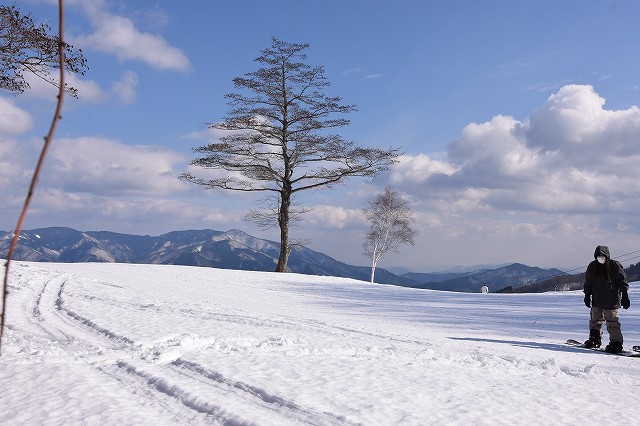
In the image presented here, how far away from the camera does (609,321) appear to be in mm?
7879

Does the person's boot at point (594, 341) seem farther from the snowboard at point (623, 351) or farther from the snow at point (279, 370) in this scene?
the snow at point (279, 370)

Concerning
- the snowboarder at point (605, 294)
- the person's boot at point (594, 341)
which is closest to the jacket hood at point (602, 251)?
the snowboarder at point (605, 294)

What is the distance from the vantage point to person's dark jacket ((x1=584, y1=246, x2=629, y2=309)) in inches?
311

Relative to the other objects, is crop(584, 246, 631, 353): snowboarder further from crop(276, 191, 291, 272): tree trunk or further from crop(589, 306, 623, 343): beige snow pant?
crop(276, 191, 291, 272): tree trunk

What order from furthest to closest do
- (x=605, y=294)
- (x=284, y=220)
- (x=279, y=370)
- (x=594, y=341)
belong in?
(x=284, y=220)
(x=605, y=294)
(x=594, y=341)
(x=279, y=370)

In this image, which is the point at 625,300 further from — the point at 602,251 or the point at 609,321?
the point at 602,251

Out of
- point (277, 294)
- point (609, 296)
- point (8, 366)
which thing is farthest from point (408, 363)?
point (277, 294)

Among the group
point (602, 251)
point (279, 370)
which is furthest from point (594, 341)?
point (279, 370)

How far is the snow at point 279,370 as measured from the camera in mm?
3596

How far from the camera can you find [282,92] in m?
22.4

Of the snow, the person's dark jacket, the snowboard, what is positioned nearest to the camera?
the snow

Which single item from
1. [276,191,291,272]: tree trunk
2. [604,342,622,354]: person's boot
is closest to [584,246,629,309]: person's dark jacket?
[604,342,622,354]: person's boot

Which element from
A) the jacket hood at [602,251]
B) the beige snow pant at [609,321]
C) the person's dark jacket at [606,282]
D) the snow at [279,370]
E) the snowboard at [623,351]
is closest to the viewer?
the snow at [279,370]

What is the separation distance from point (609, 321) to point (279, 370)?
19.1ft
